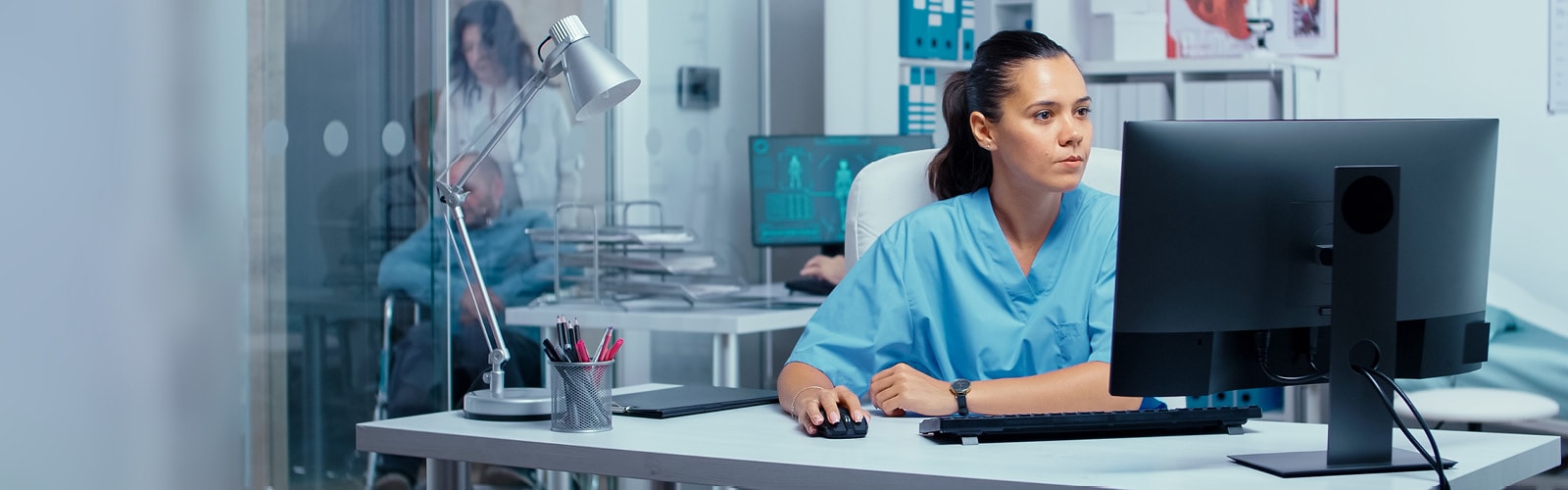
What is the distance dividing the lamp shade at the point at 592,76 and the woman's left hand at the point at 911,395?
47 cm

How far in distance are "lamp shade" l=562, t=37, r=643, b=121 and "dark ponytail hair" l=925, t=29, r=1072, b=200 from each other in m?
0.52

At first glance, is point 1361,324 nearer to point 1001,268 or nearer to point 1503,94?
point 1001,268

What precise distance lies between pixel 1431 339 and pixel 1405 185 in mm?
163

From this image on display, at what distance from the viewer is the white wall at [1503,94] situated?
4105 mm

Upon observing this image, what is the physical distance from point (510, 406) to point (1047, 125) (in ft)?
2.56

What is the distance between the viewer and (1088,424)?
61.1 inches

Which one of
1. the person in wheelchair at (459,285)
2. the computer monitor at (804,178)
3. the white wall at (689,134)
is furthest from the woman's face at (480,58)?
the computer monitor at (804,178)

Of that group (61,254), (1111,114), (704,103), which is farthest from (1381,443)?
(704,103)

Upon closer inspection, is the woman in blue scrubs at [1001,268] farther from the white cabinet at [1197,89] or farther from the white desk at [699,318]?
the white cabinet at [1197,89]

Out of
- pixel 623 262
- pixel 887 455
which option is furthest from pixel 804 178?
pixel 887 455

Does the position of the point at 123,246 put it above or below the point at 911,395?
above

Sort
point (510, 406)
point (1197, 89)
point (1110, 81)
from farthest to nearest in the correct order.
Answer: point (1110, 81), point (1197, 89), point (510, 406)

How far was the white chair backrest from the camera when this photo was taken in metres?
2.20

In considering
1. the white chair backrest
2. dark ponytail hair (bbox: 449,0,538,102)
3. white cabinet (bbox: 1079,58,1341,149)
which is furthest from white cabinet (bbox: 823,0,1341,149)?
the white chair backrest
